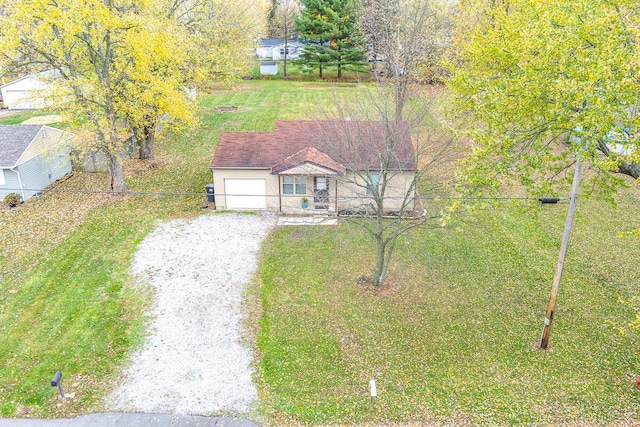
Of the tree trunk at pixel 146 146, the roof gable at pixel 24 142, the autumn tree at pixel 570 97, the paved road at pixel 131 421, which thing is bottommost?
the paved road at pixel 131 421

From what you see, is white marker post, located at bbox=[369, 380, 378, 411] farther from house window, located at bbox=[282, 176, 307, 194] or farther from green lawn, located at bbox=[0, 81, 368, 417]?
house window, located at bbox=[282, 176, 307, 194]

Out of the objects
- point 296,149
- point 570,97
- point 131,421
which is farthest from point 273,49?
point 131,421

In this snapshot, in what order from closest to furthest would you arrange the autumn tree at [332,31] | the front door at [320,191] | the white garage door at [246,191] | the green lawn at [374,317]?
the green lawn at [374,317]
the front door at [320,191]
the white garage door at [246,191]
the autumn tree at [332,31]

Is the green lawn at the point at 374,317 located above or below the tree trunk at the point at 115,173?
below

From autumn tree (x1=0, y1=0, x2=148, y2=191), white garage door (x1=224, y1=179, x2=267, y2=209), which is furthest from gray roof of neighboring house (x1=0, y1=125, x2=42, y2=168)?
white garage door (x1=224, y1=179, x2=267, y2=209)

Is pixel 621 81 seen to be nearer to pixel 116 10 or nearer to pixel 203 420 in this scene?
pixel 203 420

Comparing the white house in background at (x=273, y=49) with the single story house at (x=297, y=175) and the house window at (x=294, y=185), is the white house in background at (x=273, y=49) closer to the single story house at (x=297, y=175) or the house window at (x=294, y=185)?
the single story house at (x=297, y=175)

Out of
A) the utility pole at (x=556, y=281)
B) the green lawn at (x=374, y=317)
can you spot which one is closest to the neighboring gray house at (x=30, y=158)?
the green lawn at (x=374, y=317)
